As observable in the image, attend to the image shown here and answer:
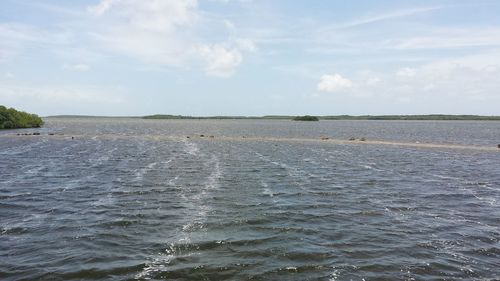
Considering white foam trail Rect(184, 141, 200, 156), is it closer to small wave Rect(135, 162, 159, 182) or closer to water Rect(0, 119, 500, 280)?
small wave Rect(135, 162, 159, 182)

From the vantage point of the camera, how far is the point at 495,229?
18703 mm

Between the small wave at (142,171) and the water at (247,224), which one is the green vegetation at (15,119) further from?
the small wave at (142,171)

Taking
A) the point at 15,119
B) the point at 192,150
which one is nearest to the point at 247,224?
the point at 192,150

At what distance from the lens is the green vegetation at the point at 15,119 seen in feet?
359

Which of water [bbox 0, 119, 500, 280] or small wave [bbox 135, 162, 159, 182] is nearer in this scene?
water [bbox 0, 119, 500, 280]

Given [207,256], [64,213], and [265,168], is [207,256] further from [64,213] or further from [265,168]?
[265,168]

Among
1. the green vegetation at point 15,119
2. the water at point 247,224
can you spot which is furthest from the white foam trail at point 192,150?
the green vegetation at point 15,119

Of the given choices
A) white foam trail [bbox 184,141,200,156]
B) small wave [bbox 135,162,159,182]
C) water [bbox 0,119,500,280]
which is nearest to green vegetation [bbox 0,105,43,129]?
white foam trail [bbox 184,141,200,156]

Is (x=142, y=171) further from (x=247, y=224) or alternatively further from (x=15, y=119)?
(x=15, y=119)

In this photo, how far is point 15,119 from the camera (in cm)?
11394

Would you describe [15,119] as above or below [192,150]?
above

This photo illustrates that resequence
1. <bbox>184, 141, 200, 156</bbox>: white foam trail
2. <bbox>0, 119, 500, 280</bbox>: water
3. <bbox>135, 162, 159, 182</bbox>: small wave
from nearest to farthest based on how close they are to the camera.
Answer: <bbox>0, 119, 500, 280</bbox>: water, <bbox>135, 162, 159, 182</bbox>: small wave, <bbox>184, 141, 200, 156</bbox>: white foam trail

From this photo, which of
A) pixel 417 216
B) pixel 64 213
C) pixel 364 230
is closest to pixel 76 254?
pixel 64 213

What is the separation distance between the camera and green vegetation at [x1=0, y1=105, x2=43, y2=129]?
359ft
